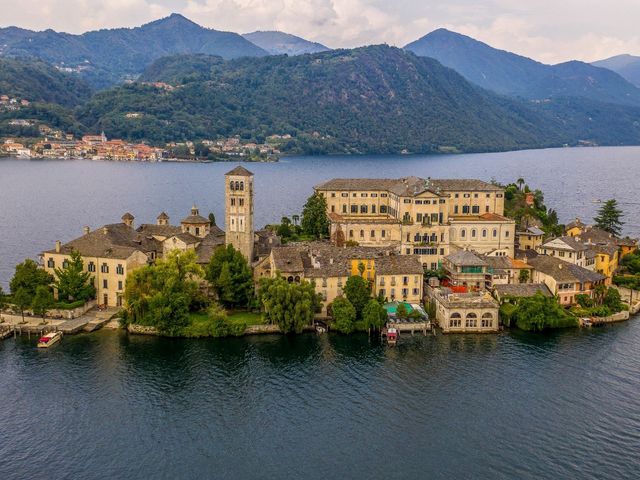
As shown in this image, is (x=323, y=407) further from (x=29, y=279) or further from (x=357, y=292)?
(x=29, y=279)

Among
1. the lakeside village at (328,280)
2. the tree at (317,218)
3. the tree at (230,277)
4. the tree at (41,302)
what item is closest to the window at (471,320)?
the lakeside village at (328,280)

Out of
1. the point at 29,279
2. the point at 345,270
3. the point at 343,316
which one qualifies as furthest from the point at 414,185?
the point at 29,279

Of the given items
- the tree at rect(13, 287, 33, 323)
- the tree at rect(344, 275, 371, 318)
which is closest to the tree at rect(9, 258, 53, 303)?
the tree at rect(13, 287, 33, 323)

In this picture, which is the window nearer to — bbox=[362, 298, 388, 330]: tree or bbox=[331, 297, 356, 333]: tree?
bbox=[362, 298, 388, 330]: tree

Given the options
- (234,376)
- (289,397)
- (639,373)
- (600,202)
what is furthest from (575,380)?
(600,202)

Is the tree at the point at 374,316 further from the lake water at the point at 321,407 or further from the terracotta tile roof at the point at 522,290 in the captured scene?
the terracotta tile roof at the point at 522,290

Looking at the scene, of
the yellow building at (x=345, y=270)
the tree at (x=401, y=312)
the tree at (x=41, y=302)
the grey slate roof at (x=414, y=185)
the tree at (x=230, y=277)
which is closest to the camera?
the tree at (x=41, y=302)
